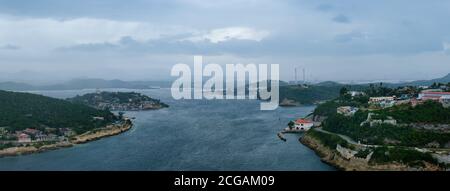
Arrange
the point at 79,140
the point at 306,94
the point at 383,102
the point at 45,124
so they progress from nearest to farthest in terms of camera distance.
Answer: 1. the point at 79,140
2. the point at 383,102
3. the point at 45,124
4. the point at 306,94

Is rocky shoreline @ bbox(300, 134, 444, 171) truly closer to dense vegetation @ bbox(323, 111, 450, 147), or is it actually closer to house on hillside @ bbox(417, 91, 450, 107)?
dense vegetation @ bbox(323, 111, 450, 147)

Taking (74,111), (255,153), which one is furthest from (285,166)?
(74,111)

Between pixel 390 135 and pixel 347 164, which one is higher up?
pixel 390 135

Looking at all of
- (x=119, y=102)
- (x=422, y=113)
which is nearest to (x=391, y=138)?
(x=422, y=113)

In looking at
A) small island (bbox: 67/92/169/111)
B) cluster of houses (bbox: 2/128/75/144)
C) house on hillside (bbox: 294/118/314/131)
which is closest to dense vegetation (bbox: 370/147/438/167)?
house on hillside (bbox: 294/118/314/131)

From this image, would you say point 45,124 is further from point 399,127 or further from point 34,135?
point 399,127

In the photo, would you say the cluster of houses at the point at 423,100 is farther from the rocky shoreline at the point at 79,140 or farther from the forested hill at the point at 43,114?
the forested hill at the point at 43,114
